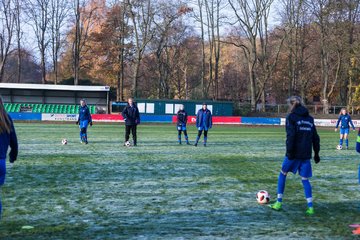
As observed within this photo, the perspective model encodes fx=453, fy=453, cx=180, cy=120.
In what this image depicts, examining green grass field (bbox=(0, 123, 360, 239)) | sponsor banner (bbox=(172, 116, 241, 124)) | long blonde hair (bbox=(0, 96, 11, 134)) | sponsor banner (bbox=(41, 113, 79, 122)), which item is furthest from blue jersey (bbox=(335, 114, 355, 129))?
sponsor banner (bbox=(41, 113, 79, 122))

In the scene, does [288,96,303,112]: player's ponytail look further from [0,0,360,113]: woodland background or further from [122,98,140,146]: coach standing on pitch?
[0,0,360,113]: woodland background

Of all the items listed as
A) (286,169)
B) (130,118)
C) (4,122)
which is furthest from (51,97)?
(4,122)

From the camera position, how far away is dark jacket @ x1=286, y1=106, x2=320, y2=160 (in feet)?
23.6

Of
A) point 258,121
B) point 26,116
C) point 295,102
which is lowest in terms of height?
point 258,121

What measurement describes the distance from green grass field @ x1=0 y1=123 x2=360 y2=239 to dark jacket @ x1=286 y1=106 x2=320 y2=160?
97 centimetres

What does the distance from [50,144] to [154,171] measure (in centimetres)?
835

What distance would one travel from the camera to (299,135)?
7.21m

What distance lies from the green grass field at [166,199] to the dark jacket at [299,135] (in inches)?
38.3

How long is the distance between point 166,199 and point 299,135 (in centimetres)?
263

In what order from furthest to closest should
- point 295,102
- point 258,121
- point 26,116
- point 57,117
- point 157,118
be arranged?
point 258,121
point 157,118
point 57,117
point 26,116
point 295,102

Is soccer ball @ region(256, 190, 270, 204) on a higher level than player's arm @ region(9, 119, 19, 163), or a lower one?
lower

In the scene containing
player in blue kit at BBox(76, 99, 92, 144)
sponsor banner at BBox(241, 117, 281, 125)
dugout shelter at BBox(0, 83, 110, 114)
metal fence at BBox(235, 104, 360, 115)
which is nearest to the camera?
player in blue kit at BBox(76, 99, 92, 144)

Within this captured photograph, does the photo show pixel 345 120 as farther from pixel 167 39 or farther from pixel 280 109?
pixel 167 39

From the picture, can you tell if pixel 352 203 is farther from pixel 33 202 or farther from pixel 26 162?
pixel 26 162
